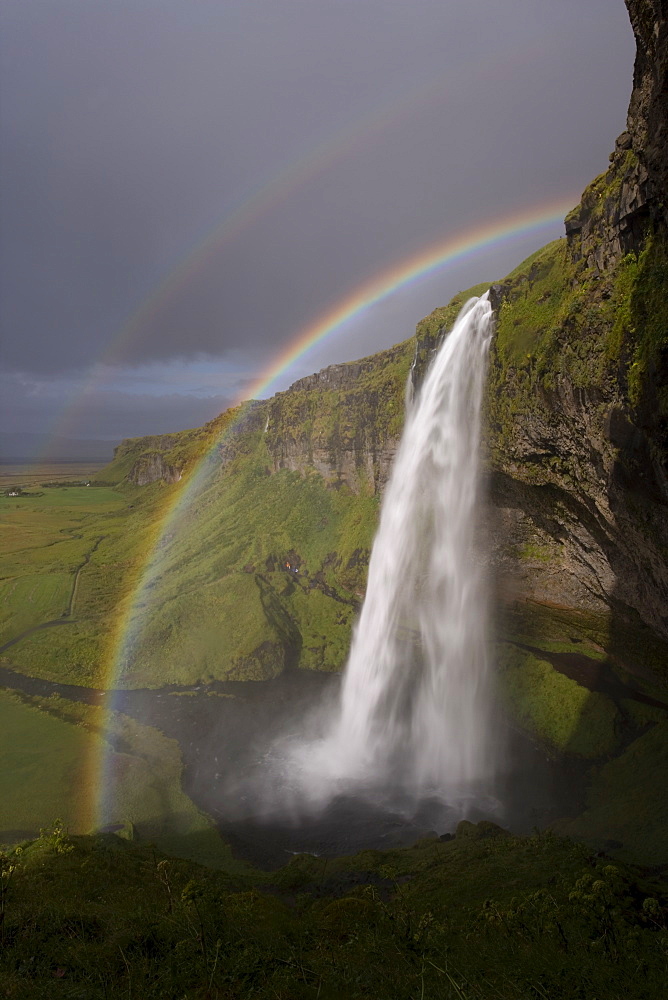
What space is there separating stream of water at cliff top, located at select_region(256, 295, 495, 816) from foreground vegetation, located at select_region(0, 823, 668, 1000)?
43.0ft

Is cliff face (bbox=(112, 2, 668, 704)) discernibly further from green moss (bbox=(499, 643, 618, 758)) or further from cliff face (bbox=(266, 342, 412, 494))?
green moss (bbox=(499, 643, 618, 758))

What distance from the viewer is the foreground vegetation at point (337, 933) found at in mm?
6277

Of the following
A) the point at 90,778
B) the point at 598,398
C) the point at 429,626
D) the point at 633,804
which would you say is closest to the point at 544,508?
the point at 598,398

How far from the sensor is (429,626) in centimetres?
3503

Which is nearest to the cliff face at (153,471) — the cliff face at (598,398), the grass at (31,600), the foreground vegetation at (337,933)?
the grass at (31,600)

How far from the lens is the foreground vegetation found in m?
6.28

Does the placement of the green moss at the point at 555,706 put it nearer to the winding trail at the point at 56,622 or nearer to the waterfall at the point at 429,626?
the waterfall at the point at 429,626

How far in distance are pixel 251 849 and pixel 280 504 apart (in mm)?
45679

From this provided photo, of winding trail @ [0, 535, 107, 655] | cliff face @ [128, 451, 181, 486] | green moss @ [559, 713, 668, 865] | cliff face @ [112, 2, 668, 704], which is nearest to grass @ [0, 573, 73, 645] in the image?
winding trail @ [0, 535, 107, 655]

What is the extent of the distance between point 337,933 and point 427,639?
26.1 meters

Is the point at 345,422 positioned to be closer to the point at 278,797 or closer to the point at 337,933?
the point at 278,797

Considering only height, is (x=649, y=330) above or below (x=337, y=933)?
above

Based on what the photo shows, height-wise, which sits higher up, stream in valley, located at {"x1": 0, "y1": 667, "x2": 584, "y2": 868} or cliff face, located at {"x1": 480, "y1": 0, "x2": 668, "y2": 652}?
cliff face, located at {"x1": 480, "y1": 0, "x2": 668, "y2": 652}

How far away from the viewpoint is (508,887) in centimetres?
1301
